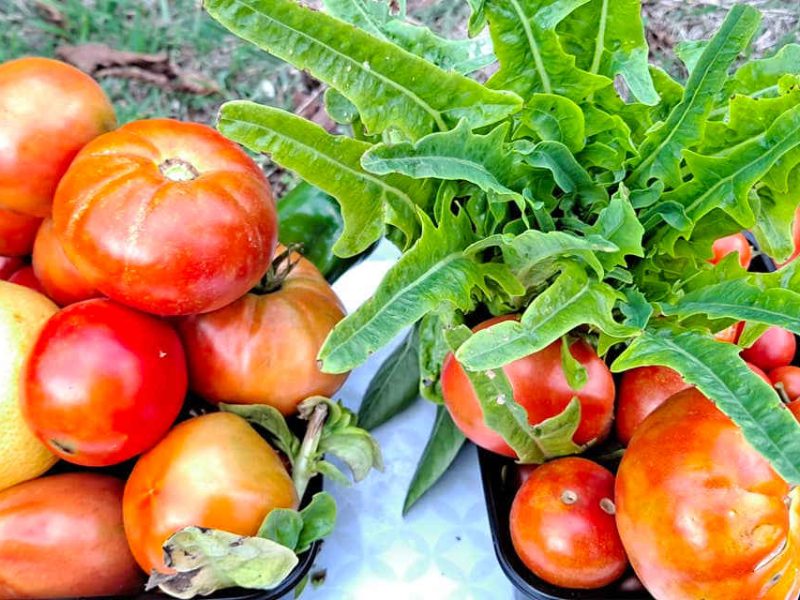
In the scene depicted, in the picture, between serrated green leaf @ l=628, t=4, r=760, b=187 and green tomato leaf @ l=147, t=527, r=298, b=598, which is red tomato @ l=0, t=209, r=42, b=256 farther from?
serrated green leaf @ l=628, t=4, r=760, b=187

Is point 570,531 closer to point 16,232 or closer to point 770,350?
point 770,350

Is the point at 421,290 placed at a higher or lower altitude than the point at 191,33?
higher

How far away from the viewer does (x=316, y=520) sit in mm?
623

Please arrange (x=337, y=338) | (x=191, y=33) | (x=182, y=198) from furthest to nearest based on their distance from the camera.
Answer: (x=191, y=33)
(x=182, y=198)
(x=337, y=338)

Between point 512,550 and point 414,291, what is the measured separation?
0.22 m

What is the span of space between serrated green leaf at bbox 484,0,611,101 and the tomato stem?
30cm

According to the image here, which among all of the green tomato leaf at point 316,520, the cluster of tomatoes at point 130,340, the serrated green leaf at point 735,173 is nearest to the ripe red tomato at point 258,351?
the cluster of tomatoes at point 130,340

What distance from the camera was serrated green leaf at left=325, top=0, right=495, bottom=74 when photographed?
0.60 meters

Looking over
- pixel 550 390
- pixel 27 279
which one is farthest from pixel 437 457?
pixel 27 279

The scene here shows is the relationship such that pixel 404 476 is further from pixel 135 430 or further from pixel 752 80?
pixel 752 80

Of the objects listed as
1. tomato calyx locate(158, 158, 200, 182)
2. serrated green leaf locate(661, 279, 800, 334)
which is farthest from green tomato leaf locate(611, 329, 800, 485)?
tomato calyx locate(158, 158, 200, 182)

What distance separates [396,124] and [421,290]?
110mm

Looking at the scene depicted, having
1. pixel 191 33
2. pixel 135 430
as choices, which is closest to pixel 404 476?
pixel 135 430

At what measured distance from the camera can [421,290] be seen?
520mm
